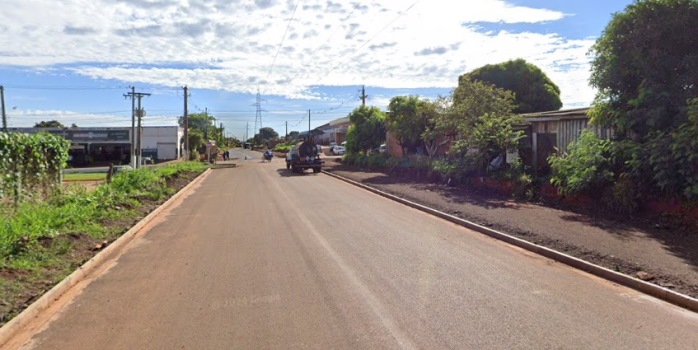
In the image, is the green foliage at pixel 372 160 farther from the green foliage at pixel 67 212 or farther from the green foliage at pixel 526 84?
the green foliage at pixel 67 212

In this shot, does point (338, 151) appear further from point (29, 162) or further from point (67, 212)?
point (67, 212)

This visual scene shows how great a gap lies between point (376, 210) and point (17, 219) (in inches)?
329

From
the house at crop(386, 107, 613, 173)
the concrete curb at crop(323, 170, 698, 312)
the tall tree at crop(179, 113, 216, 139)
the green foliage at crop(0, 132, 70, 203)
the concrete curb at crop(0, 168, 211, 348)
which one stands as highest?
the tall tree at crop(179, 113, 216, 139)

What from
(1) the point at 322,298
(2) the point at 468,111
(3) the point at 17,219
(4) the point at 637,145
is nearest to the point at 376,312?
(1) the point at 322,298

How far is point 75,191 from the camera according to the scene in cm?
1494

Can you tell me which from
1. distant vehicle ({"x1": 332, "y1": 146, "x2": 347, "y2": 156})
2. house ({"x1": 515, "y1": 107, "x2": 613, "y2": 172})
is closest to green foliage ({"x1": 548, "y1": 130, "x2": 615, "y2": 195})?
house ({"x1": 515, "y1": 107, "x2": 613, "y2": 172})

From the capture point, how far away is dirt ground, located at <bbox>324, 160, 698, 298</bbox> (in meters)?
6.64

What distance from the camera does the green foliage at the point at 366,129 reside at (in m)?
35.7

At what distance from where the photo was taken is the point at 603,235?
28.8ft

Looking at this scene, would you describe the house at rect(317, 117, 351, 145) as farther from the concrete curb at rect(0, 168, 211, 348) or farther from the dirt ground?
the concrete curb at rect(0, 168, 211, 348)

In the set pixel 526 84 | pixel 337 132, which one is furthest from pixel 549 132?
pixel 337 132

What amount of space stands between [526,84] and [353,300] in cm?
2754

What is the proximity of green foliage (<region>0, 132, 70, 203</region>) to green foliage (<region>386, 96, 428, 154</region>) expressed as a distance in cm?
1677

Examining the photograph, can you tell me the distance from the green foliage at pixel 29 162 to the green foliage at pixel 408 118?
55.0 ft
